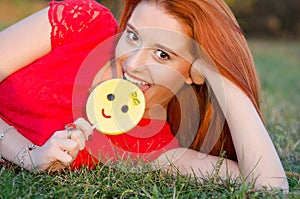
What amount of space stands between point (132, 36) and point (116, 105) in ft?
0.93

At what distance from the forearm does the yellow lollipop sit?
273 mm

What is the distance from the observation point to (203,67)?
7.04ft

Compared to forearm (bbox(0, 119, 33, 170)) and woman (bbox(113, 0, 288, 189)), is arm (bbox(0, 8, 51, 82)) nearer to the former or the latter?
forearm (bbox(0, 119, 33, 170))

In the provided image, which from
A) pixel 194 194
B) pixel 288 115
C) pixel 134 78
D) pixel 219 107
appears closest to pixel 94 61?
pixel 134 78

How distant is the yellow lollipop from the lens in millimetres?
2031

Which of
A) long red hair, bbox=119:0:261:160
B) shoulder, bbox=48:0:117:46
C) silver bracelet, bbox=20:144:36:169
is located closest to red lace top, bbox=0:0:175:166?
shoulder, bbox=48:0:117:46

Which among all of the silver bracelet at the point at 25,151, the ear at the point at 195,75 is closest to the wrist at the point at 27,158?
the silver bracelet at the point at 25,151

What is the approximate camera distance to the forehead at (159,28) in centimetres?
201

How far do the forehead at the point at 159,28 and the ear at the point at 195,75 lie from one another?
0.11m

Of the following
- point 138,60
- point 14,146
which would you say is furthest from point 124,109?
point 14,146

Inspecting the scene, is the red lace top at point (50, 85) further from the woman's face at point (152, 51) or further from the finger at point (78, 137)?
the finger at point (78, 137)

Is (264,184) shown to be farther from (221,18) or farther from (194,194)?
(221,18)

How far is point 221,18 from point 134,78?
1.36 ft

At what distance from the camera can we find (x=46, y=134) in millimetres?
2133
